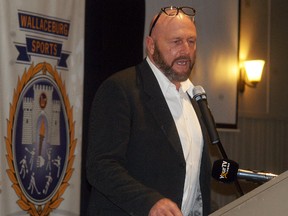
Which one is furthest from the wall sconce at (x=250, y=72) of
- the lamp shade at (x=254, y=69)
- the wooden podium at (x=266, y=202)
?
the wooden podium at (x=266, y=202)

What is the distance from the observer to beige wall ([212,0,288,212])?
630cm

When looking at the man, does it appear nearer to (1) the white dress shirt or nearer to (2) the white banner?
(1) the white dress shirt

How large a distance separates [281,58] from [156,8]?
243 centimetres

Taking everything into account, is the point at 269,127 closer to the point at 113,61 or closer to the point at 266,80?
the point at 266,80

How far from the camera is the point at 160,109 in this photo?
85.2 inches

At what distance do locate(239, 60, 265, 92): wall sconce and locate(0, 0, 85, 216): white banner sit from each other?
273cm

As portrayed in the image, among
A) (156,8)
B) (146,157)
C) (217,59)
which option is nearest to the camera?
(146,157)

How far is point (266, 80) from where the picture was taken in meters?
6.65

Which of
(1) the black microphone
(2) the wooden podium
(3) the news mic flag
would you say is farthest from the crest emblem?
(2) the wooden podium

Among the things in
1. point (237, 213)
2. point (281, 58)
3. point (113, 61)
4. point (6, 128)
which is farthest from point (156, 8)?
point (237, 213)

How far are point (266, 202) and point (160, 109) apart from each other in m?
0.87

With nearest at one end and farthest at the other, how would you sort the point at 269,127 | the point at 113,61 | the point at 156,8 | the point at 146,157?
the point at 146,157
the point at 113,61
the point at 156,8
the point at 269,127

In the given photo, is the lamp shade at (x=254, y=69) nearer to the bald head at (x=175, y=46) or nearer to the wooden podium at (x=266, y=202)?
the bald head at (x=175, y=46)

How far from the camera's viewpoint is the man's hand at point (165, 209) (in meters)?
1.72
